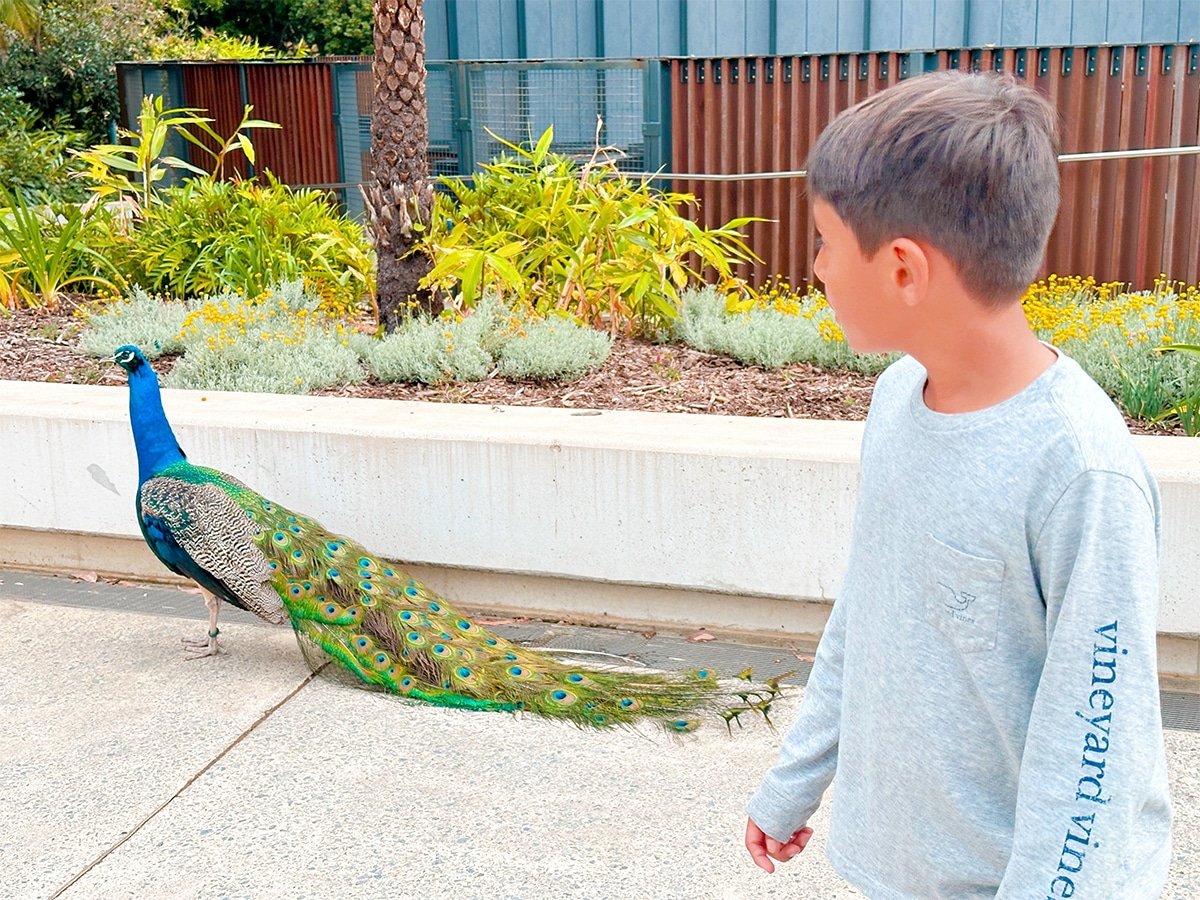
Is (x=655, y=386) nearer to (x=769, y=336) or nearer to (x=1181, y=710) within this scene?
(x=769, y=336)

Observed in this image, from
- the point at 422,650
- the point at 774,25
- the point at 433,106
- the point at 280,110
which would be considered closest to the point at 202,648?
the point at 422,650

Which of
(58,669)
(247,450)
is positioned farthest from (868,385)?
(58,669)

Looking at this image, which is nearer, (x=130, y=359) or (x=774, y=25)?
(x=130, y=359)

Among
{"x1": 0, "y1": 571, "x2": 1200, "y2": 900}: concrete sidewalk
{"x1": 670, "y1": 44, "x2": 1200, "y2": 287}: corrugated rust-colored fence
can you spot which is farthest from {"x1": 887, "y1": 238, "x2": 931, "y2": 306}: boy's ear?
{"x1": 670, "y1": 44, "x2": 1200, "y2": 287}: corrugated rust-colored fence

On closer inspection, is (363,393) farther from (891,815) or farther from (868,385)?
(891,815)

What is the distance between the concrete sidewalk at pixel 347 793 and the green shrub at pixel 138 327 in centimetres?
235

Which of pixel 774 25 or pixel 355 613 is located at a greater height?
pixel 774 25

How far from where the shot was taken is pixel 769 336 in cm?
590

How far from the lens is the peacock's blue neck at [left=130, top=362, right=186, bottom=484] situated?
4.20m

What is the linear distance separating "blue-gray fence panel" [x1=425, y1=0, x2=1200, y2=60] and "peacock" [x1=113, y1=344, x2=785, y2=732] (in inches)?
484

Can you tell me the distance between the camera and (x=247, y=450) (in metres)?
4.73

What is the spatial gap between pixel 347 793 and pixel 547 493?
1326 mm

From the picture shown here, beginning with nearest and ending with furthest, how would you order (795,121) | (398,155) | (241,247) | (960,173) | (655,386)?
(960,173) < (655,386) < (398,155) < (241,247) < (795,121)

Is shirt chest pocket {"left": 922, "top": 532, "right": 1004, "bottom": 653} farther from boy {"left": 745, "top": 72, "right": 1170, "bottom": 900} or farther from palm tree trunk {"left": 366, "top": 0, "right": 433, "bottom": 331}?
palm tree trunk {"left": 366, "top": 0, "right": 433, "bottom": 331}
